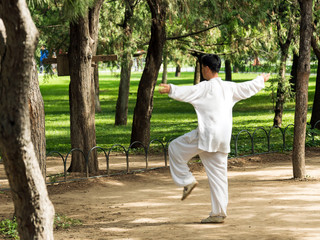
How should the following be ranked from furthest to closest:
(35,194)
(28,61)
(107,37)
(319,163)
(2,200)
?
(107,37) < (319,163) < (2,200) < (35,194) < (28,61)

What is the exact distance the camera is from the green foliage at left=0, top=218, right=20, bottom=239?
6.93 metres

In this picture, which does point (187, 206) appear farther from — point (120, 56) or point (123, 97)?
point (123, 97)

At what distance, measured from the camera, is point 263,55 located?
64.4 feet

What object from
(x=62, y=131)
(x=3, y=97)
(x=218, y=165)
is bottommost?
(x=62, y=131)

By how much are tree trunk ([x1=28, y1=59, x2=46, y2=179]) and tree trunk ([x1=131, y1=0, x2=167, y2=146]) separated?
6782mm

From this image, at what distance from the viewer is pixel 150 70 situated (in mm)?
14742

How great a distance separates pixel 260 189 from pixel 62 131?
1285cm

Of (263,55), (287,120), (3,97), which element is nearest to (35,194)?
(3,97)

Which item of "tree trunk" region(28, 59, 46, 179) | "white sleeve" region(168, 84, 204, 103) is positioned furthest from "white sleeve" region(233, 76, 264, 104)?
"tree trunk" region(28, 59, 46, 179)

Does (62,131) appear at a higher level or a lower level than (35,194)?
lower

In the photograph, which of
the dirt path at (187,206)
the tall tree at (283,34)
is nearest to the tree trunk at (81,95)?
the dirt path at (187,206)

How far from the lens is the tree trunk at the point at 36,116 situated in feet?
24.8

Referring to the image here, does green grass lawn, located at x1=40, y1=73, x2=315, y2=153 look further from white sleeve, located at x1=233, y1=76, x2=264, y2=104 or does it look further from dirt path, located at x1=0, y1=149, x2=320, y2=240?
white sleeve, located at x1=233, y1=76, x2=264, y2=104

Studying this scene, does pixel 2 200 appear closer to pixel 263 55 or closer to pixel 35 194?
pixel 35 194
